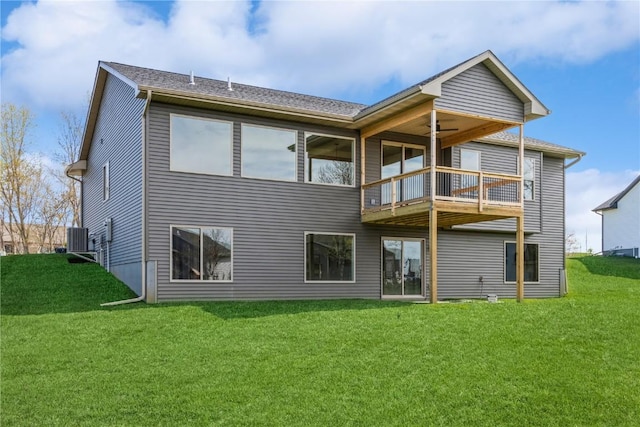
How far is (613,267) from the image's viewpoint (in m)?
23.2

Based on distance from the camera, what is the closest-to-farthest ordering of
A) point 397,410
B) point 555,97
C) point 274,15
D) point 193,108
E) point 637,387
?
point 397,410
point 637,387
point 193,108
point 274,15
point 555,97

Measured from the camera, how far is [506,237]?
17219 mm

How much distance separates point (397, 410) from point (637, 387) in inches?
122

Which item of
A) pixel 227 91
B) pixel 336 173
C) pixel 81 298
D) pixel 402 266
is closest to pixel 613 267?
pixel 402 266

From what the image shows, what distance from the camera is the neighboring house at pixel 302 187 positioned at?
12367 mm

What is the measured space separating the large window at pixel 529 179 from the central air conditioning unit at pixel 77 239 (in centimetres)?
1398

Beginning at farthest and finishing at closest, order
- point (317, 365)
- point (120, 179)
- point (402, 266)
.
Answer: point (402, 266) < point (120, 179) < point (317, 365)

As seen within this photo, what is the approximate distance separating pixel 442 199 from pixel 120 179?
26.8ft

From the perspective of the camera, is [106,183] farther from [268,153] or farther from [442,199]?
[442,199]

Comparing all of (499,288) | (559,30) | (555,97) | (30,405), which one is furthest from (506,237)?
(30,405)

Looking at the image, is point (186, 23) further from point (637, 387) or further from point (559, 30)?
point (637, 387)

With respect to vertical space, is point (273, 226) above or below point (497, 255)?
above

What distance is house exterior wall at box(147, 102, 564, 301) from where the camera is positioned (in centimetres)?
1230

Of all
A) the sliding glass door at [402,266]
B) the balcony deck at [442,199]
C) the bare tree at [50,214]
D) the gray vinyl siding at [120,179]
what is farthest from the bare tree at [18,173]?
the sliding glass door at [402,266]
